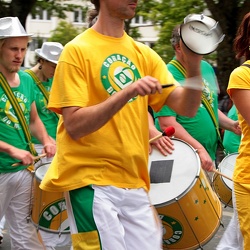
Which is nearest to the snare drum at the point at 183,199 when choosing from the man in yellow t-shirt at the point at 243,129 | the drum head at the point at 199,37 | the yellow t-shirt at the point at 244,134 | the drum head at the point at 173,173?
the drum head at the point at 173,173

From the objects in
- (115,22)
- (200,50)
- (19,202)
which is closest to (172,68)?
(19,202)

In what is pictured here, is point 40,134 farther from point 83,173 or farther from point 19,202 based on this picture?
point 83,173

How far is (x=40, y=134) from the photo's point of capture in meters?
6.31

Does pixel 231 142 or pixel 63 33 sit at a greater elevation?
pixel 231 142

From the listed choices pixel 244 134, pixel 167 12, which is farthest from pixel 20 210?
pixel 167 12

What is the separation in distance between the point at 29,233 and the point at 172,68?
5.26ft

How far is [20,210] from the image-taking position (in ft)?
19.8

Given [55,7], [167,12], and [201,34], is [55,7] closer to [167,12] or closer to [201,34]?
[167,12]

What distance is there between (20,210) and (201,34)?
292 centimetres

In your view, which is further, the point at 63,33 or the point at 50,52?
the point at 63,33

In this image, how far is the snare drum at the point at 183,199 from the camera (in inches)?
204

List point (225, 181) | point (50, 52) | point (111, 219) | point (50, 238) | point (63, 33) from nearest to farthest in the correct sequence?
1. point (111, 219)
2. point (50, 238)
3. point (225, 181)
4. point (50, 52)
5. point (63, 33)

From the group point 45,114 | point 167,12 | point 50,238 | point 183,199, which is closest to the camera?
point 183,199

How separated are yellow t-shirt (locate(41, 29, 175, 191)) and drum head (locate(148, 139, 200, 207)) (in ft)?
3.70
